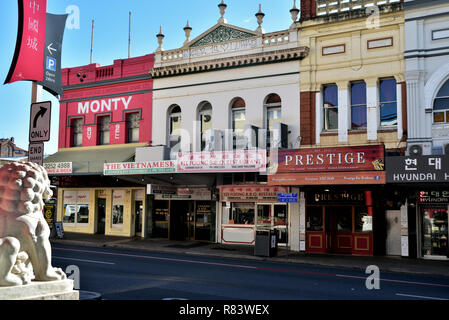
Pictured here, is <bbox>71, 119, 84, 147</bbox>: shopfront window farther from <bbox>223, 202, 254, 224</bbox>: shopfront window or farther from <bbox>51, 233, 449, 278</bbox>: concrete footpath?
<bbox>223, 202, 254, 224</bbox>: shopfront window

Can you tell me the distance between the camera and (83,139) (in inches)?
1132

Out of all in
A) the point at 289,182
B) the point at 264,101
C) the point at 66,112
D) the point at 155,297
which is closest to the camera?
the point at 155,297

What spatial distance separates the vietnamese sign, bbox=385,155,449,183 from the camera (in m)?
16.2

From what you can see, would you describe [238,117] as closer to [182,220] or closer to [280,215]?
[280,215]

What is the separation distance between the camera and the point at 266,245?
63.2 feet

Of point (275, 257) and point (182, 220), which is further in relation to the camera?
point (182, 220)

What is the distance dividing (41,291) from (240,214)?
63.4ft

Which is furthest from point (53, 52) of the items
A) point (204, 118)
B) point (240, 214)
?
point (204, 118)

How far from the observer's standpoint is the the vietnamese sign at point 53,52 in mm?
7836

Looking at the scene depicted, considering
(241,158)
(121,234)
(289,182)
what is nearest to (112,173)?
(121,234)

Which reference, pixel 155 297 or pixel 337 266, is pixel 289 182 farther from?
pixel 155 297

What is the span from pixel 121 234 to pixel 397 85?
1719cm

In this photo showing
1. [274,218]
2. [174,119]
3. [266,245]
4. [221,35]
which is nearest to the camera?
[266,245]

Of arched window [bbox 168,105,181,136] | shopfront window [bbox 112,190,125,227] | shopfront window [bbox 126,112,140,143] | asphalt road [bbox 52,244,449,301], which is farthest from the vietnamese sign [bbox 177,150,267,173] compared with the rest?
shopfront window [bbox 112,190,125,227]
